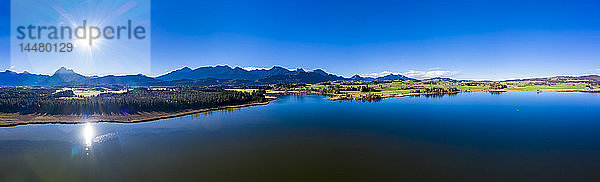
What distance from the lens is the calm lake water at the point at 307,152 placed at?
1766 centimetres

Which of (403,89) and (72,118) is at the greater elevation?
(403,89)

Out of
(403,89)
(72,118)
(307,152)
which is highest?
(403,89)

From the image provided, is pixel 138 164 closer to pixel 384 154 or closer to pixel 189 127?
pixel 189 127

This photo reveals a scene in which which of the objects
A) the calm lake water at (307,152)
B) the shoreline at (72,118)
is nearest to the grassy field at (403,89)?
the calm lake water at (307,152)

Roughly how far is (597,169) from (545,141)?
8.79 meters

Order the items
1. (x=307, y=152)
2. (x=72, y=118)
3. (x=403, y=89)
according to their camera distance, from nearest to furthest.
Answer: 1. (x=307, y=152)
2. (x=72, y=118)
3. (x=403, y=89)

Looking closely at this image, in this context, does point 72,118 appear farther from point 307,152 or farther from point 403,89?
point 403,89

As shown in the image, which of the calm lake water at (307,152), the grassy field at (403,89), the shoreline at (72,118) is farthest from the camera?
the grassy field at (403,89)

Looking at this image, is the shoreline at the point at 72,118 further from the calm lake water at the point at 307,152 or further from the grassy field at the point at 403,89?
the grassy field at the point at 403,89

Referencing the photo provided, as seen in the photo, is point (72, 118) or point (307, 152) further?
point (72, 118)

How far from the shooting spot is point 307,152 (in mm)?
22922

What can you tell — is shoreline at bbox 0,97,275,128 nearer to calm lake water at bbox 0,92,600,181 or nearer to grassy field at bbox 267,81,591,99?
calm lake water at bbox 0,92,600,181

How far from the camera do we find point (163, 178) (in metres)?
17.1

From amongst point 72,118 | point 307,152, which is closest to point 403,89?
point 307,152
